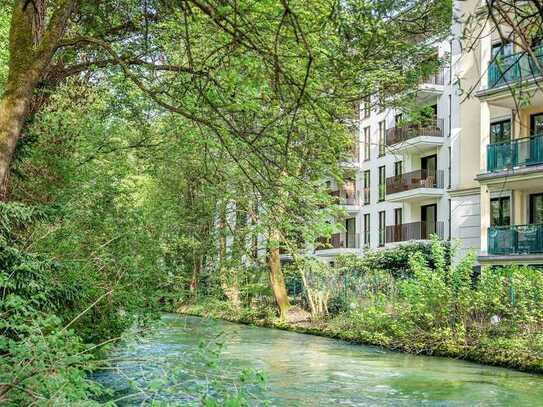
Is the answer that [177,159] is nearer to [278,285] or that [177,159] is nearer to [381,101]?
[381,101]

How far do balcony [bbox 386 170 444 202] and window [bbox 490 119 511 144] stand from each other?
9.86m

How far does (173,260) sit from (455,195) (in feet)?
55.2

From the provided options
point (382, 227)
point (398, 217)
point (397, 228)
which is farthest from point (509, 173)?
point (382, 227)

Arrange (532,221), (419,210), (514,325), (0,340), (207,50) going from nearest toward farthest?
(0,340), (207,50), (514,325), (532,221), (419,210)

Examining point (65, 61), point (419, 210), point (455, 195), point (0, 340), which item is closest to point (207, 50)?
point (65, 61)

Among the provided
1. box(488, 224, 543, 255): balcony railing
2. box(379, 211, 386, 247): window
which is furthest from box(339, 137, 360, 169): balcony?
box(488, 224, 543, 255): balcony railing

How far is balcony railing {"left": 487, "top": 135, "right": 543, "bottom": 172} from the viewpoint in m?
24.1

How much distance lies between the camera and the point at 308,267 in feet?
92.4

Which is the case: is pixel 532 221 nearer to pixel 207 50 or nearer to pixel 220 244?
pixel 220 244

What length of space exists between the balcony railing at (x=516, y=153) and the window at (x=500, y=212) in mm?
1604

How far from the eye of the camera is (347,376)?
16.2 metres

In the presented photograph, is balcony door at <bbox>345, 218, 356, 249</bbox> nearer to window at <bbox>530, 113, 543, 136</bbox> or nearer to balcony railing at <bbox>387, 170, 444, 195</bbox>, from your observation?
balcony railing at <bbox>387, 170, 444, 195</bbox>

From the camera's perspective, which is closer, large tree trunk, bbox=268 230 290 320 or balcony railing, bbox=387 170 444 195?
large tree trunk, bbox=268 230 290 320

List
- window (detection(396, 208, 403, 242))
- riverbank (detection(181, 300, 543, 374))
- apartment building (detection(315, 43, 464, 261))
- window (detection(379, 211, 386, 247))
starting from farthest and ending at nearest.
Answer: window (detection(379, 211, 386, 247))
window (detection(396, 208, 403, 242))
apartment building (detection(315, 43, 464, 261))
riverbank (detection(181, 300, 543, 374))
